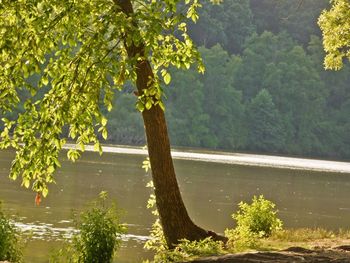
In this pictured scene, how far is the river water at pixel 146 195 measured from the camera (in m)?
28.1

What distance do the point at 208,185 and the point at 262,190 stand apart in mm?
3560

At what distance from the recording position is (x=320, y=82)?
411 feet

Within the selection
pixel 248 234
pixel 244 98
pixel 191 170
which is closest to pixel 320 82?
pixel 244 98

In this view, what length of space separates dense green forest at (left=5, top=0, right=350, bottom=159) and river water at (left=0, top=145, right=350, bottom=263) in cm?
4775

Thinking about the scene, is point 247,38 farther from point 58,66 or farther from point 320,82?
point 58,66

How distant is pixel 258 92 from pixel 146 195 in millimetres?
85440

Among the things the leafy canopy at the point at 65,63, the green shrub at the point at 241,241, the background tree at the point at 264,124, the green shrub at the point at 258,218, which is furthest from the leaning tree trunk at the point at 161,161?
the background tree at the point at 264,124

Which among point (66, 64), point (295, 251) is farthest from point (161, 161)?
point (66, 64)

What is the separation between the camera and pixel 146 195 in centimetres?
4228

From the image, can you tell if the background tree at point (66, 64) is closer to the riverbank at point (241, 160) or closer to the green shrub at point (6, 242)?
the green shrub at point (6, 242)

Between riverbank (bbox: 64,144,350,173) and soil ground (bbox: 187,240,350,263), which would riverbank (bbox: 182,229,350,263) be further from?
riverbank (bbox: 64,144,350,173)

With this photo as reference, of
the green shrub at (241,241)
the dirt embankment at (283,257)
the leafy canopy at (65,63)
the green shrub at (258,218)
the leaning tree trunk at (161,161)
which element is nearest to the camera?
the leafy canopy at (65,63)

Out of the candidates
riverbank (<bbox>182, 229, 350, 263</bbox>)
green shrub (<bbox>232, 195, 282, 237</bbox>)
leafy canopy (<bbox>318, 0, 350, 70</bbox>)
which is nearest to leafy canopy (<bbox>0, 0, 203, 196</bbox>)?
riverbank (<bbox>182, 229, 350, 263</bbox>)

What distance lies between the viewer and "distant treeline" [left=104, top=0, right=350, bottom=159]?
11956 centimetres
